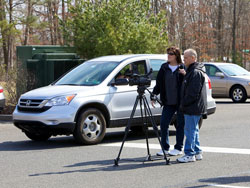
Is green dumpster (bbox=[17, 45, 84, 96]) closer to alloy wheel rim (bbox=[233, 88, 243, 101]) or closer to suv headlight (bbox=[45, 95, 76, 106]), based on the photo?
alloy wheel rim (bbox=[233, 88, 243, 101])

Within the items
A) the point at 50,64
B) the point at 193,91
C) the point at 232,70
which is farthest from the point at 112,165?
the point at 232,70

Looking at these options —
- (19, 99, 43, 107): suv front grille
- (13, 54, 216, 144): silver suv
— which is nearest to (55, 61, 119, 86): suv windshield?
(13, 54, 216, 144): silver suv

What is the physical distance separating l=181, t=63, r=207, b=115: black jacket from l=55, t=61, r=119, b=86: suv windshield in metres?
2.98

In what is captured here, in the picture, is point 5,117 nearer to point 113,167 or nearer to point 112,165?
point 112,165

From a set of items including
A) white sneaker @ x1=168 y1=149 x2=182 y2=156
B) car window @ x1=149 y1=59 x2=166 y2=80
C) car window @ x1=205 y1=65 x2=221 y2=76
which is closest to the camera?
white sneaker @ x1=168 y1=149 x2=182 y2=156

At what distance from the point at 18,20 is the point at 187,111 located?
3695 cm

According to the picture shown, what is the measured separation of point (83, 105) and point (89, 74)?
1032 millimetres

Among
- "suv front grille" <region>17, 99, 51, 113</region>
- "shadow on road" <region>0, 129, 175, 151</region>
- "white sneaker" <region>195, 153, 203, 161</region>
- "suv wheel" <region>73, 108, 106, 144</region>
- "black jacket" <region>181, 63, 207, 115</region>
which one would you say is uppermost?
"black jacket" <region>181, 63, 207, 115</region>

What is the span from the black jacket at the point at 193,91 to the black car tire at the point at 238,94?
13.8 metres

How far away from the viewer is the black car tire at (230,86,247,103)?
21688 millimetres

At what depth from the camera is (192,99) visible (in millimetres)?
8188

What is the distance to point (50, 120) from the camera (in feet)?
33.4

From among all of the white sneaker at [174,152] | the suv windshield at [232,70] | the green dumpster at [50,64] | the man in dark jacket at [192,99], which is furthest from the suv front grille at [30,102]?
the suv windshield at [232,70]

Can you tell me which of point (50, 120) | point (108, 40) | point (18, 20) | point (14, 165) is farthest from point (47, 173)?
point (18, 20)
